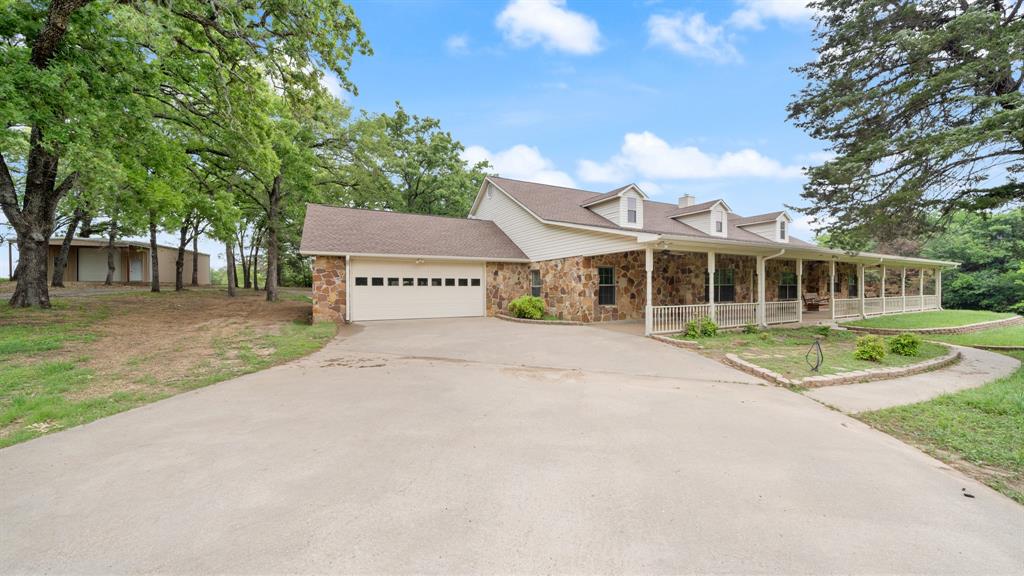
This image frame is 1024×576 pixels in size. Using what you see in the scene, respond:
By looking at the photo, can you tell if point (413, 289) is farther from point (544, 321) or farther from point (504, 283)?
point (544, 321)

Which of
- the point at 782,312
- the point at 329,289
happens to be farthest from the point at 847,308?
the point at 329,289

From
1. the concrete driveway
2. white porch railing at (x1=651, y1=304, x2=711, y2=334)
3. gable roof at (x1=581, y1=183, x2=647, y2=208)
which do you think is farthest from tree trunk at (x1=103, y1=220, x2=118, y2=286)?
white porch railing at (x1=651, y1=304, x2=711, y2=334)

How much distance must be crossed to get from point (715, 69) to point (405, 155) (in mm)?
20538

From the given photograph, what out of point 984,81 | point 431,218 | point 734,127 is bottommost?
point 431,218

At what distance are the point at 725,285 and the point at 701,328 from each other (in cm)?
680

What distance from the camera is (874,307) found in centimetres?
1891

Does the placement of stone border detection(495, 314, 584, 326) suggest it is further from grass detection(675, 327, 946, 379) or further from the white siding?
Answer: grass detection(675, 327, 946, 379)

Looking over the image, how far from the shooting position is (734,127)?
14273mm

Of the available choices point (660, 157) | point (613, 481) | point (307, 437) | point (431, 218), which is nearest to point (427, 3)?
point (431, 218)

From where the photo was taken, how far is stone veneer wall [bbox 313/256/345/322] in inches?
536

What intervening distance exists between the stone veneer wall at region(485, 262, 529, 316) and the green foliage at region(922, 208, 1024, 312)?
27.8m

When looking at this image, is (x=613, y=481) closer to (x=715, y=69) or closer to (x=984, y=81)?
(x=984, y=81)

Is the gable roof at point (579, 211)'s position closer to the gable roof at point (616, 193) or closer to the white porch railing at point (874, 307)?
the gable roof at point (616, 193)

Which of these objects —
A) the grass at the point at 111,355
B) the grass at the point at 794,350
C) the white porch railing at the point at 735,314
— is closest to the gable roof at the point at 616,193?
the white porch railing at the point at 735,314
